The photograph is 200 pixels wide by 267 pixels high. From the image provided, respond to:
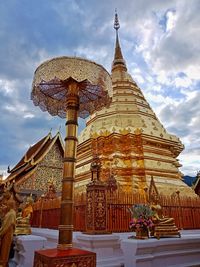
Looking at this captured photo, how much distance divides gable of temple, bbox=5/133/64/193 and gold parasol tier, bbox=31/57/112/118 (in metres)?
11.6

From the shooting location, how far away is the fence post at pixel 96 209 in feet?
18.1

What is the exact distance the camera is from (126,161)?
11.3 metres

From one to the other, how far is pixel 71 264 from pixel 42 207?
7.55m

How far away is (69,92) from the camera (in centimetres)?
337

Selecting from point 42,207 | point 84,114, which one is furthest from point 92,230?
point 42,207

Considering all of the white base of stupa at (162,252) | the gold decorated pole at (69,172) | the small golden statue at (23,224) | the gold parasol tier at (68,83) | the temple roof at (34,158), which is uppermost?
the temple roof at (34,158)

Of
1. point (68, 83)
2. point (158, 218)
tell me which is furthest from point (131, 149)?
point (68, 83)

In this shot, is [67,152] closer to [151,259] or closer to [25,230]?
[151,259]

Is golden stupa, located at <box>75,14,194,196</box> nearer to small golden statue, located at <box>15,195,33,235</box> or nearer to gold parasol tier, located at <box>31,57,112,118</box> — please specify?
small golden statue, located at <box>15,195,33,235</box>

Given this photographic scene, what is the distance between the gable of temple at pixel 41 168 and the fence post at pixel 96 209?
972 centimetres

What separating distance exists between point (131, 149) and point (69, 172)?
8.83 metres

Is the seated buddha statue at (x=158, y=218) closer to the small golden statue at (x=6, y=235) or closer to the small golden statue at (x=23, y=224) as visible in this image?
the small golden statue at (x=6, y=235)

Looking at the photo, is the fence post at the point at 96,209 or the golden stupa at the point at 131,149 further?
the golden stupa at the point at 131,149

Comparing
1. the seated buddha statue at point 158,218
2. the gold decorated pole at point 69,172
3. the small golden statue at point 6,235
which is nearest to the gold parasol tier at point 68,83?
the gold decorated pole at point 69,172
